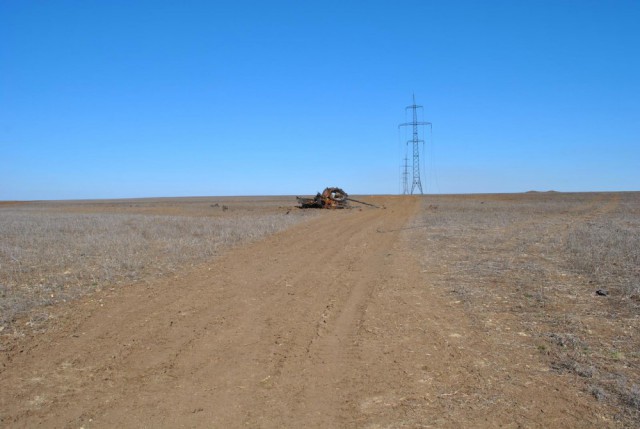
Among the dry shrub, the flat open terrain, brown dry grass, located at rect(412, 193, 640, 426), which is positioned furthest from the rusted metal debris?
the flat open terrain

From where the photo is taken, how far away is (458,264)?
11570 millimetres

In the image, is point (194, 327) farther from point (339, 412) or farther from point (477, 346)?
point (477, 346)

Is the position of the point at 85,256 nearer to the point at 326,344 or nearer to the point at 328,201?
the point at 326,344

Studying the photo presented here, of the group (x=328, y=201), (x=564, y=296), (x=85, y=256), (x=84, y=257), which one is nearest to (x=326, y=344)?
(x=564, y=296)

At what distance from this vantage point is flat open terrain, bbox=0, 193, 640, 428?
14.4 ft

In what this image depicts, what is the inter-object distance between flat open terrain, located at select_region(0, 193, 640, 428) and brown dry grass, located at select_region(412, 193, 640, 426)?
1.3 inches

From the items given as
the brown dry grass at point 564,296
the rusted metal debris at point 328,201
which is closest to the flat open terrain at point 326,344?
the brown dry grass at point 564,296

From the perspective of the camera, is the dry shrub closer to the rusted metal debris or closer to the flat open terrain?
the flat open terrain

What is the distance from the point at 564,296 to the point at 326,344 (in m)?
4.55

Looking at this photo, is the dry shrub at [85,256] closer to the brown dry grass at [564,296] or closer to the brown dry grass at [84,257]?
the brown dry grass at [84,257]

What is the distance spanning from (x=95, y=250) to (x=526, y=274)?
427 inches

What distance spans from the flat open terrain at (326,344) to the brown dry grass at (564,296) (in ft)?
0.11

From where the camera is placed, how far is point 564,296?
8.31 m

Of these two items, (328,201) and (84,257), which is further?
(328,201)
